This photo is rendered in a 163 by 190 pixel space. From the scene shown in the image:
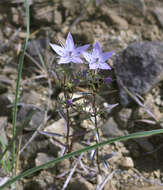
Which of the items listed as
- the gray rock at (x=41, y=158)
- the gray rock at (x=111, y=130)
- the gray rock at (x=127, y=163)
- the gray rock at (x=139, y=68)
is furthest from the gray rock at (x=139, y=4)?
the gray rock at (x=41, y=158)

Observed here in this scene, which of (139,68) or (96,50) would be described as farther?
(139,68)

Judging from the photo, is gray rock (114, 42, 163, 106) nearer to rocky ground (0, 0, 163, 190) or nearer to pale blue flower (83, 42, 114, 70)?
rocky ground (0, 0, 163, 190)

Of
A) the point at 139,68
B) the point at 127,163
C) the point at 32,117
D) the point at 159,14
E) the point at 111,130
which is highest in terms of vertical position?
the point at 159,14

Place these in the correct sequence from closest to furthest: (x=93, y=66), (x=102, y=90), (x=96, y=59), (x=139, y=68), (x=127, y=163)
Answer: (x=93, y=66) < (x=96, y=59) < (x=127, y=163) < (x=139, y=68) < (x=102, y=90)

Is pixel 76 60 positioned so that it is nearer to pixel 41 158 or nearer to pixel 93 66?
pixel 93 66

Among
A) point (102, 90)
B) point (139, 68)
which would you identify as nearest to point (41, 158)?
point (102, 90)

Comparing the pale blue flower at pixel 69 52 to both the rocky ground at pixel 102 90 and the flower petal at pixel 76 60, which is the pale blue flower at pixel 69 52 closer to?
the flower petal at pixel 76 60

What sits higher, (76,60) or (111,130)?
(76,60)

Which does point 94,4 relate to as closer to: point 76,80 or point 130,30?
point 130,30
